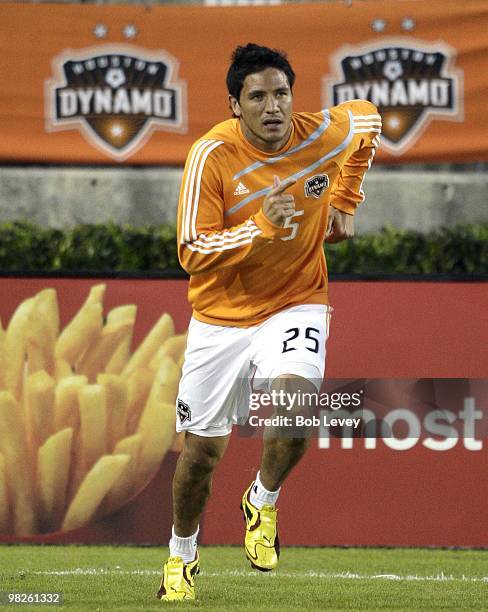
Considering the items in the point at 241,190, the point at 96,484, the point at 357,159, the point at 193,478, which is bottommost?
the point at 96,484

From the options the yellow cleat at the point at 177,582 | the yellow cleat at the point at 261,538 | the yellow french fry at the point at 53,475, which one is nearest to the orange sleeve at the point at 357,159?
the yellow cleat at the point at 261,538

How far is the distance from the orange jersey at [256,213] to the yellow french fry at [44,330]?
7.20 ft

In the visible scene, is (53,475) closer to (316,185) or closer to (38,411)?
(38,411)

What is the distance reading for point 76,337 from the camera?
29.1 ft

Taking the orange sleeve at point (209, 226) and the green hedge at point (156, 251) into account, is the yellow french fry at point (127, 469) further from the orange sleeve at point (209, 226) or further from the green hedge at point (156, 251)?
the orange sleeve at point (209, 226)

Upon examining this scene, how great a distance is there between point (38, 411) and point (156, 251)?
2197 millimetres

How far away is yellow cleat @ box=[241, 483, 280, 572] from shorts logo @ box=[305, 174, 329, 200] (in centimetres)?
147

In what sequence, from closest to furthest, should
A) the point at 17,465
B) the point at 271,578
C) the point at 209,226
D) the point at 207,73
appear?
the point at 209,226 < the point at 271,578 < the point at 17,465 < the point at 207,73

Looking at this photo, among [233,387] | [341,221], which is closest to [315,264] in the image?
[341,221]

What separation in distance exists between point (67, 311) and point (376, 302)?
194 cm

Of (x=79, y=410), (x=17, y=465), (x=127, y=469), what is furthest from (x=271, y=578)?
(x=17, y=465)

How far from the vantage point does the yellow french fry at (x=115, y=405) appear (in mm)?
8883

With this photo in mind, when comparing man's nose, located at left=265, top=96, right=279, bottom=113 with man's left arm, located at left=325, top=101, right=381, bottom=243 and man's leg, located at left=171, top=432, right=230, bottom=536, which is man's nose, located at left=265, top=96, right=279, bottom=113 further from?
man's leg, located at left=171, top=432, right=230, bottom=536

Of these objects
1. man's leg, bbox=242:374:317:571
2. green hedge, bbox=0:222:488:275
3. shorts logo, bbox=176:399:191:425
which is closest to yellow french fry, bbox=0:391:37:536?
green hedge, bbox=0:222:488:275
